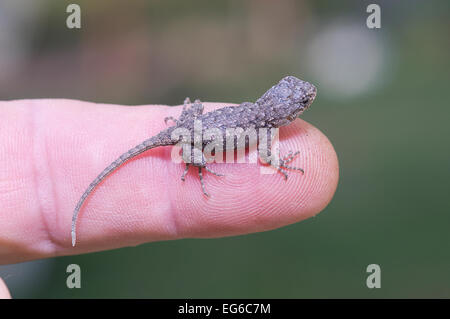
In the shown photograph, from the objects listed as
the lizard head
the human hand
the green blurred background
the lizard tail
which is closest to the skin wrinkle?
A: the human hand

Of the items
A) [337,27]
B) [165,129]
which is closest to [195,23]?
[337,27]

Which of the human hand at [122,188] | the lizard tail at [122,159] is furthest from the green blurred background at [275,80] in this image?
the lizard tail at [122,159]

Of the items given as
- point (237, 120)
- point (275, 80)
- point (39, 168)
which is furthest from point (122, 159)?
point (275, 80)

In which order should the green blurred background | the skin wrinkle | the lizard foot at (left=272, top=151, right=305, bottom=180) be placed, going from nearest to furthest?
the lizard foot at (left=272, top=151, right=305, bottom=180) → the skin wrinkle → the green blurred background

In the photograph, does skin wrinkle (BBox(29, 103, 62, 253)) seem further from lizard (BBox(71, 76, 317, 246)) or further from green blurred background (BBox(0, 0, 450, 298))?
green blurred background (BBox(0, 0, 450, 298))

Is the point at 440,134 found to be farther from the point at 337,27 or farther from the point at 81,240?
the point at 81,240

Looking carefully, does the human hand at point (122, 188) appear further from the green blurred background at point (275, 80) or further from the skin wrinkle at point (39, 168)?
the green blurred background at point (275, 80)

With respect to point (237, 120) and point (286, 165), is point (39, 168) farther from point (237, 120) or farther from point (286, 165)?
point (286, 165)

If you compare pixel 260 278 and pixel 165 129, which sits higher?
pixel 165 129
